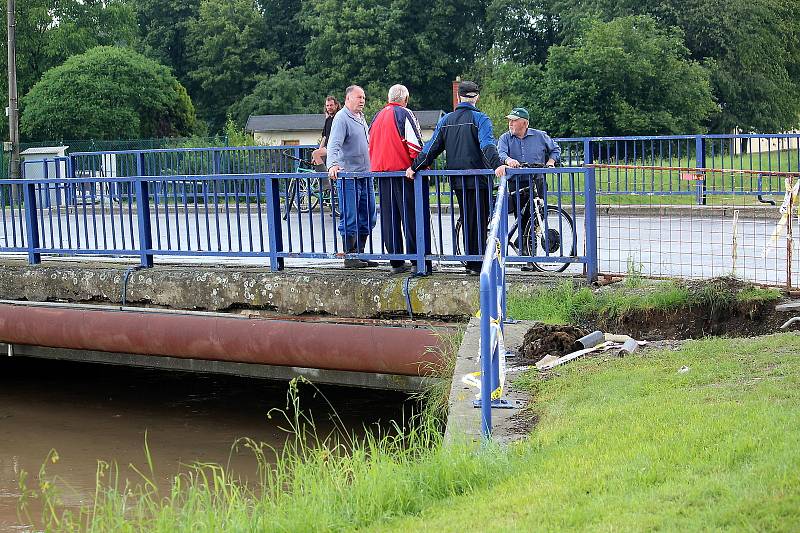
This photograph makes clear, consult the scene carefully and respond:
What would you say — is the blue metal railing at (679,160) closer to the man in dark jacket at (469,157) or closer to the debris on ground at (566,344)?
the man in dark jacket at (469,157)

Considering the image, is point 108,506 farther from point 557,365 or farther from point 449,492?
point 557,365

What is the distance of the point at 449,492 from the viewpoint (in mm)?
5188

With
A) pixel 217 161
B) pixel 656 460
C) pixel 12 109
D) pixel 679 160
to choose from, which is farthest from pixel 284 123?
pixel 656 460

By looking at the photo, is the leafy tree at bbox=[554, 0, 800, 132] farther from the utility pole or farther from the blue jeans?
the blue jeans

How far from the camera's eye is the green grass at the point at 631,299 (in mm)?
9094

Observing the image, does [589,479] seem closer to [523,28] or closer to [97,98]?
[97,98]

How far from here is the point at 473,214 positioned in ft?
33.4

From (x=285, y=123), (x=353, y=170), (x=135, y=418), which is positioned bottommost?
(x=135, y=418)

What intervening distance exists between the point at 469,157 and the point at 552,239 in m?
1.04

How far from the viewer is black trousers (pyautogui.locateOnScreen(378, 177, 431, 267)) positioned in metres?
10.2

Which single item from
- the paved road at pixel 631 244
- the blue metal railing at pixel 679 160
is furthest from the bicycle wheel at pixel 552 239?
the blue metal railing at pixel 679 160

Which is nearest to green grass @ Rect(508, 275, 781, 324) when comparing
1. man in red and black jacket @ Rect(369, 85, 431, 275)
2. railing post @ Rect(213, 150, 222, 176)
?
man in red and black jacket @ Rect(369, 85, 431, 275)

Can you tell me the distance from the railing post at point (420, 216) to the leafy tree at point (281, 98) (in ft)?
194

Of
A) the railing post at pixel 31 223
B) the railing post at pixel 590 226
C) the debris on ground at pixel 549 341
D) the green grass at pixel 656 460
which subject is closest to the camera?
the green grass at pixel 656 460
